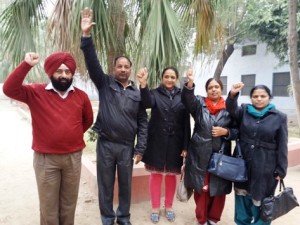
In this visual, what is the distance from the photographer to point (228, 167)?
9.12 ft

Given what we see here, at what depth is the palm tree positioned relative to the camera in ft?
9.87

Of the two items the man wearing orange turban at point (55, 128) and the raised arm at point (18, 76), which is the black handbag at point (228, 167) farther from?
the raised arm at point (18, 76)

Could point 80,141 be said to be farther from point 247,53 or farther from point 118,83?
point 247,53

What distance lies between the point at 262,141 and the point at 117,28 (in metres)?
1.95

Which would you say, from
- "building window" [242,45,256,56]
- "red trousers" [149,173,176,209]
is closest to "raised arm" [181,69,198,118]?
"red trousers" [149,173,176,209]

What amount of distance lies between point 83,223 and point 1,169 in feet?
9.90

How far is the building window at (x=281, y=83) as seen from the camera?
17109mm

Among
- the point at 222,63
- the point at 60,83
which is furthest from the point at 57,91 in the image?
the point at 222,63

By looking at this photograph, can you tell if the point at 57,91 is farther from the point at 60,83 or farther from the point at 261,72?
the point at 261,72

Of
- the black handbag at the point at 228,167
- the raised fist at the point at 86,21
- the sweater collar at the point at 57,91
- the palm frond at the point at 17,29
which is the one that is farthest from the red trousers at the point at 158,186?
the palm frond at the point at 17,29

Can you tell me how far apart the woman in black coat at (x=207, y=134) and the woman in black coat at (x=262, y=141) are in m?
0.13

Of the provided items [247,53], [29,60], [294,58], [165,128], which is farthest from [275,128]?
[247,53]

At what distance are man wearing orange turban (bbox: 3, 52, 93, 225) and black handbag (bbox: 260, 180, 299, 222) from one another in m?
1.63

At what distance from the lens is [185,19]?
3.66 meters
